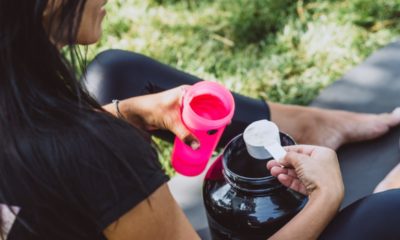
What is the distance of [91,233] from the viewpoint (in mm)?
858

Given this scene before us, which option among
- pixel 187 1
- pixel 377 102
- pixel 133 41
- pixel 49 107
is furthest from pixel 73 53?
pixel 187 1

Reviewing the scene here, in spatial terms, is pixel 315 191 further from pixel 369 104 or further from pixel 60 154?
pixel 369 104

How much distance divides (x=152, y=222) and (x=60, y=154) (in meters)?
0.16

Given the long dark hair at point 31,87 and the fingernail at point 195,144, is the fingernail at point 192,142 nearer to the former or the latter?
the fingernail at point 195,144

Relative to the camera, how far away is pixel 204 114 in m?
1.26

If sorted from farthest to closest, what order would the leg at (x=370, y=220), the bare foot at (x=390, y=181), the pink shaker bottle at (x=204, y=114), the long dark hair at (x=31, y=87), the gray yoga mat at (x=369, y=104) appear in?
the gray yoga mat at (x=369, y=104) < the bare foot at (x=390, y=181) < the pink shaker bottle at (x=204, y=114) < the leg at (x=370, y=220) < the long dark hair at (x=31, y=87)

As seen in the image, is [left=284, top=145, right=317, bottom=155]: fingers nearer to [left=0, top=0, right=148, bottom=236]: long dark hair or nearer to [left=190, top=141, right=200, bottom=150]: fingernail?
[left=190, top=141, right=200, bottom=150]: fingernail

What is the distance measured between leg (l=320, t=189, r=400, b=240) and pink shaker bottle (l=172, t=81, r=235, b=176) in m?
0.32

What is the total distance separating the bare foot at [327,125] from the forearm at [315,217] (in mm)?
527

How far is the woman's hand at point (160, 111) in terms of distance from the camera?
1.25 metres

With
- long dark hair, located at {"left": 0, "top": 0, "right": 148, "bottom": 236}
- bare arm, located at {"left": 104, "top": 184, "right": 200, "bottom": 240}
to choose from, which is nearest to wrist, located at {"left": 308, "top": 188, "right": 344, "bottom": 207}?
bare arm, located at {"left": 104, "top": 184, "right": 200, "bottom": 240}

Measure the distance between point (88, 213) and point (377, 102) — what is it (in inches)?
43.2

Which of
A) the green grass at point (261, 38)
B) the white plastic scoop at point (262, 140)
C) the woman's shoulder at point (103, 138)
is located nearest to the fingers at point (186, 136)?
the white plastic scoop at point (262, 140)

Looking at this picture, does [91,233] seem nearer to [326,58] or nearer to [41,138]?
[41,138]
